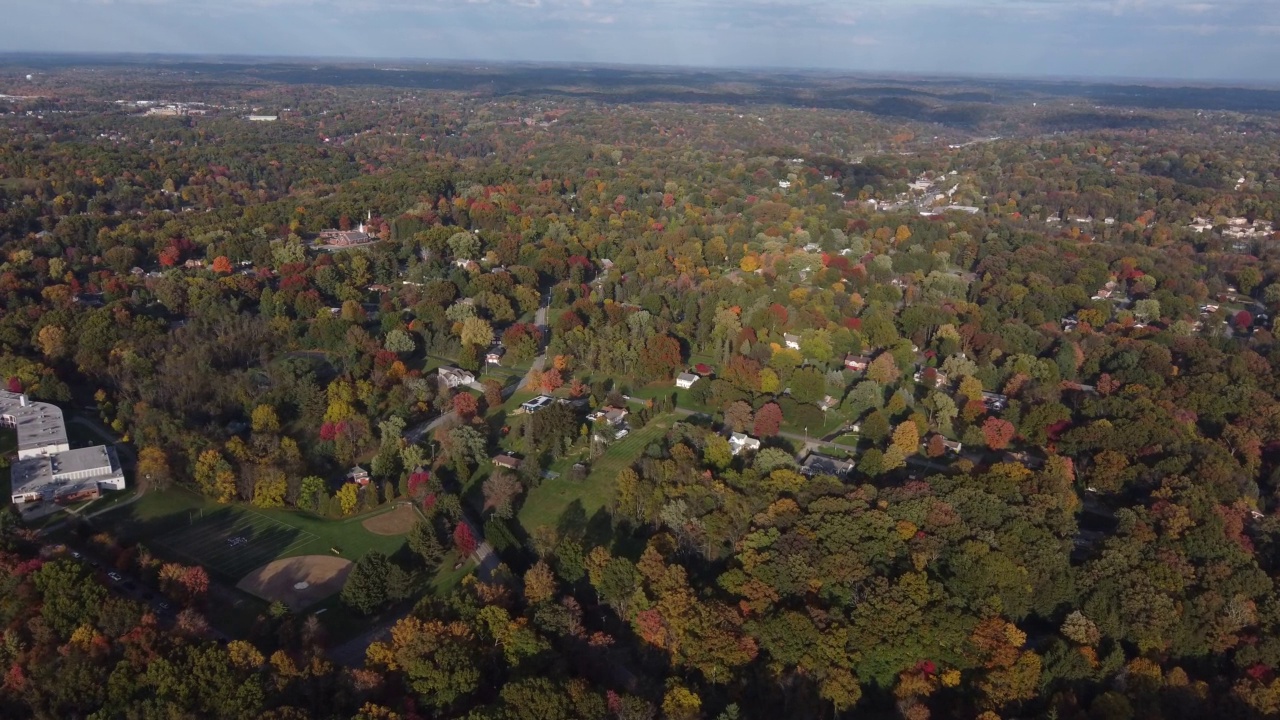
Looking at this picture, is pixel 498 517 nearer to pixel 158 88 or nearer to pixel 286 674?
pixel 286 674

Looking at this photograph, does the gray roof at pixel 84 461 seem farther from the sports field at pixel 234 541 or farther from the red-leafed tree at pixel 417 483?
the red-leafed tree at pixel 417 483

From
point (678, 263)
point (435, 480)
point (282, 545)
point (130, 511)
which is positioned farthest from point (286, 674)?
point (678, 263)

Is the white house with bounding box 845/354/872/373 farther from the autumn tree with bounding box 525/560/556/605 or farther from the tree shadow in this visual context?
the autumn tree with bounding box 525/560/556/605

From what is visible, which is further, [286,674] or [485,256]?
[485,256]

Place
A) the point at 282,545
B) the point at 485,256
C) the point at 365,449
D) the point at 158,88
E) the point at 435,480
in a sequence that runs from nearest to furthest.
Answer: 1. the point at 282,545
2. the point at 435,480
3. the point at 365,449
4. the point at 485,256
5. the point at 158,88

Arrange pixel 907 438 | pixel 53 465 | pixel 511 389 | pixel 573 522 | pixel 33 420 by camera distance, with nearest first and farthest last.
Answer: pixel 573 522, pixel 53 465, pixel 907 438, pixel 33 420, pixel 511 389

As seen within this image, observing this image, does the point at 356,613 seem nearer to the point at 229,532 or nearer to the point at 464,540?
the point at 464,540

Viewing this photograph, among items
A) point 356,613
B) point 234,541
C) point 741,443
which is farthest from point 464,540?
point 741,443
